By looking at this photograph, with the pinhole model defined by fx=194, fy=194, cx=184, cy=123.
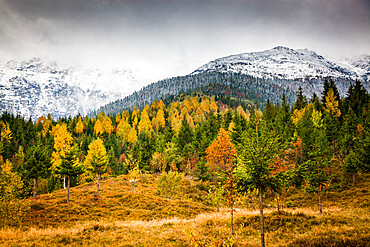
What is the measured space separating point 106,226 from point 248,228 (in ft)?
46.9

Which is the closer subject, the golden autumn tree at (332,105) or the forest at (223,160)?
the forest at (223,160)

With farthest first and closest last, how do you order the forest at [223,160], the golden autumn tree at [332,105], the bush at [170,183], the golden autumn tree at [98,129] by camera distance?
the golden autumn tree at [98,129], the golden autumn tree at [332,105], the bush at [170,183], the forest at [223,160]

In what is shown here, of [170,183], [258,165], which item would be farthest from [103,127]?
[258,165]

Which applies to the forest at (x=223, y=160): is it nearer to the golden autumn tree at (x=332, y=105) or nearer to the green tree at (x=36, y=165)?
the green tree at (x=36, y=165)

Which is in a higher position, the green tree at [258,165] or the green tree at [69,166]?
the green tree at [258,165]

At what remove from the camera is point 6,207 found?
1944cm

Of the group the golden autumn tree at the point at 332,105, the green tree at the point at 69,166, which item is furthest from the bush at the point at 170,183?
the golden autumn tree at the point at 332,105

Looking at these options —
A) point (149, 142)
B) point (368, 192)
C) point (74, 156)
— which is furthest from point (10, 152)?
point (368, 192)

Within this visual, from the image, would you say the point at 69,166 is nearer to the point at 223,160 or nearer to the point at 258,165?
the point at 223,160

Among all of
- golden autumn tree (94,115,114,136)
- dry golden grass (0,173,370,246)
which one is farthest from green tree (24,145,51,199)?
golden autumn tree (94,115,114,136)

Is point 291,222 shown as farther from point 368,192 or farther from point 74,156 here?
point 74,156

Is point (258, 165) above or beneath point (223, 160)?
above

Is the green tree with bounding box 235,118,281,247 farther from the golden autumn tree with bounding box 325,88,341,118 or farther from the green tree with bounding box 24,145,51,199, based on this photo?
the golden autumn tree with bounding box 325,88,341,118

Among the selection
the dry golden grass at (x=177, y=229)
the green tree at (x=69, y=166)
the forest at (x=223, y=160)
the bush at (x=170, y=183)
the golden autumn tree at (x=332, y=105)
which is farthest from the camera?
the golden autumn tree at (x=332, y=105)
